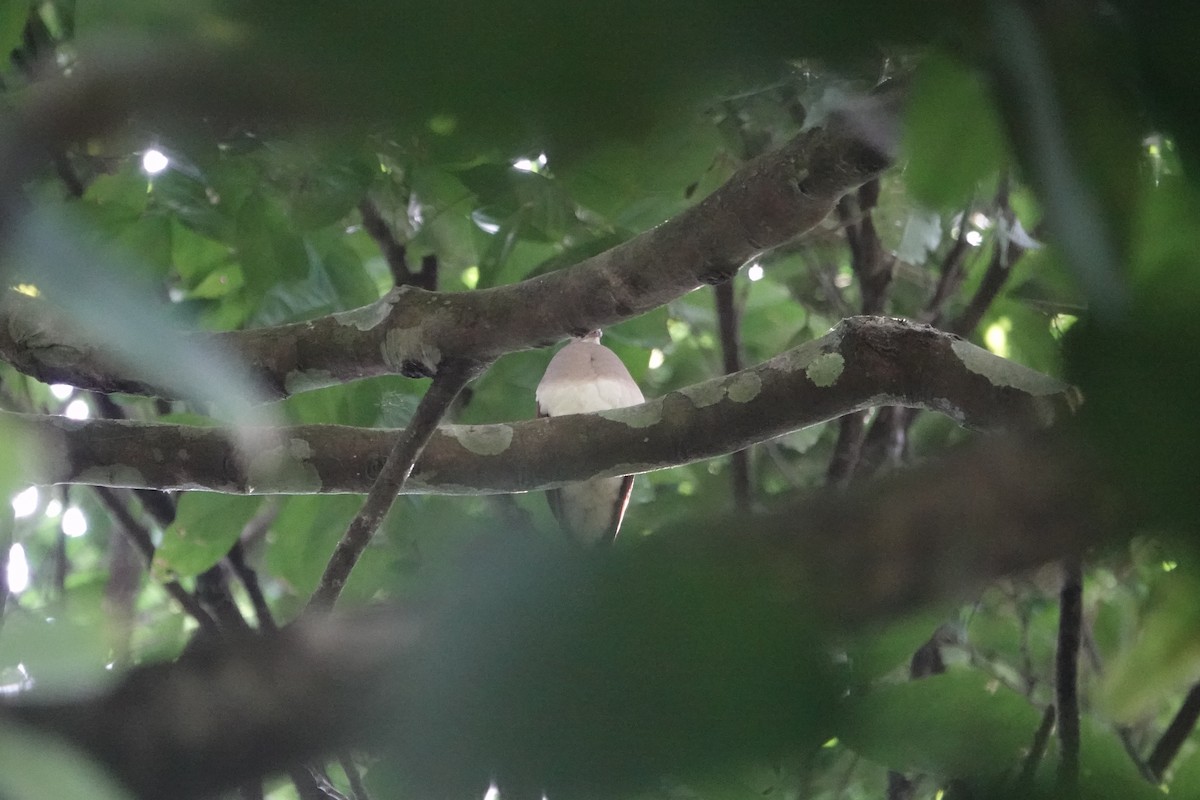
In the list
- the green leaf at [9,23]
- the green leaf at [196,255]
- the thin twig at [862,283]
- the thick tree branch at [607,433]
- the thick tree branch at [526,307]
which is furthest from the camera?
the thin twig at [862,283]

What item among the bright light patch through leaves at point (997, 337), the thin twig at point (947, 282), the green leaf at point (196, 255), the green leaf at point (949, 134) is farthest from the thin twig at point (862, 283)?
the green leaf at point (949, 134)

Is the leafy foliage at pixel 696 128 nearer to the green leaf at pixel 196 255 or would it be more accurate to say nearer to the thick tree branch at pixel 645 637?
the thick tree branch at pixel 645 637

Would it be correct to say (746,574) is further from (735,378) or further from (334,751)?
(735,378)

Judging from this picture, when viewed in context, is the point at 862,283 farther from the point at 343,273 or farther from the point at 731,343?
the point at 343,273

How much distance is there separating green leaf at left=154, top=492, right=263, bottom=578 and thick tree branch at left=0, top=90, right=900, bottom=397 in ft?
1.66

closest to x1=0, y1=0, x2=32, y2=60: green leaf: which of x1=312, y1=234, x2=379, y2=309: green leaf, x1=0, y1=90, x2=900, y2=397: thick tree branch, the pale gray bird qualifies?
x1=0, y1=90, x2=900, y2=397: thick tree branch

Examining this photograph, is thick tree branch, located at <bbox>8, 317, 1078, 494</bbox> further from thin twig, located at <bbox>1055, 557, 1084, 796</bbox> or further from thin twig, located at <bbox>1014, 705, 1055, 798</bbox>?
thin twig, located at <bbox>1014, 705, 1055, 798</bbox>

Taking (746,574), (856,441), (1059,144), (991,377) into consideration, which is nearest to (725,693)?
(746,574)

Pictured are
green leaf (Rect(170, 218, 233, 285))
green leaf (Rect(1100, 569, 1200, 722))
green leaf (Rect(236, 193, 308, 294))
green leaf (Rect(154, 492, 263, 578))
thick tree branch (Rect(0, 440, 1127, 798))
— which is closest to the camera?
thick tree branch (Rect(0, 440, 1127, 798))

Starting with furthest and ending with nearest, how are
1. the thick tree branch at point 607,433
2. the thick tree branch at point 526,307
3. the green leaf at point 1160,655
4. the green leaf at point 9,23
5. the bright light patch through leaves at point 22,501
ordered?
the thick tree branch at point 607,433
the thick tree branch at point 526,307
the green leaf at point 9,23
the bright light patch through leaves at point 22,501
the green leaf at point 1160,655

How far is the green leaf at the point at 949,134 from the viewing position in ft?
1.02

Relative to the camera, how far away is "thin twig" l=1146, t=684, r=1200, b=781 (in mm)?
657

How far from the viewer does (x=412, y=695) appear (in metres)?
0.26

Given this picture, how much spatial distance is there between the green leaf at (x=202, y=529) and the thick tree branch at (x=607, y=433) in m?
0.36
